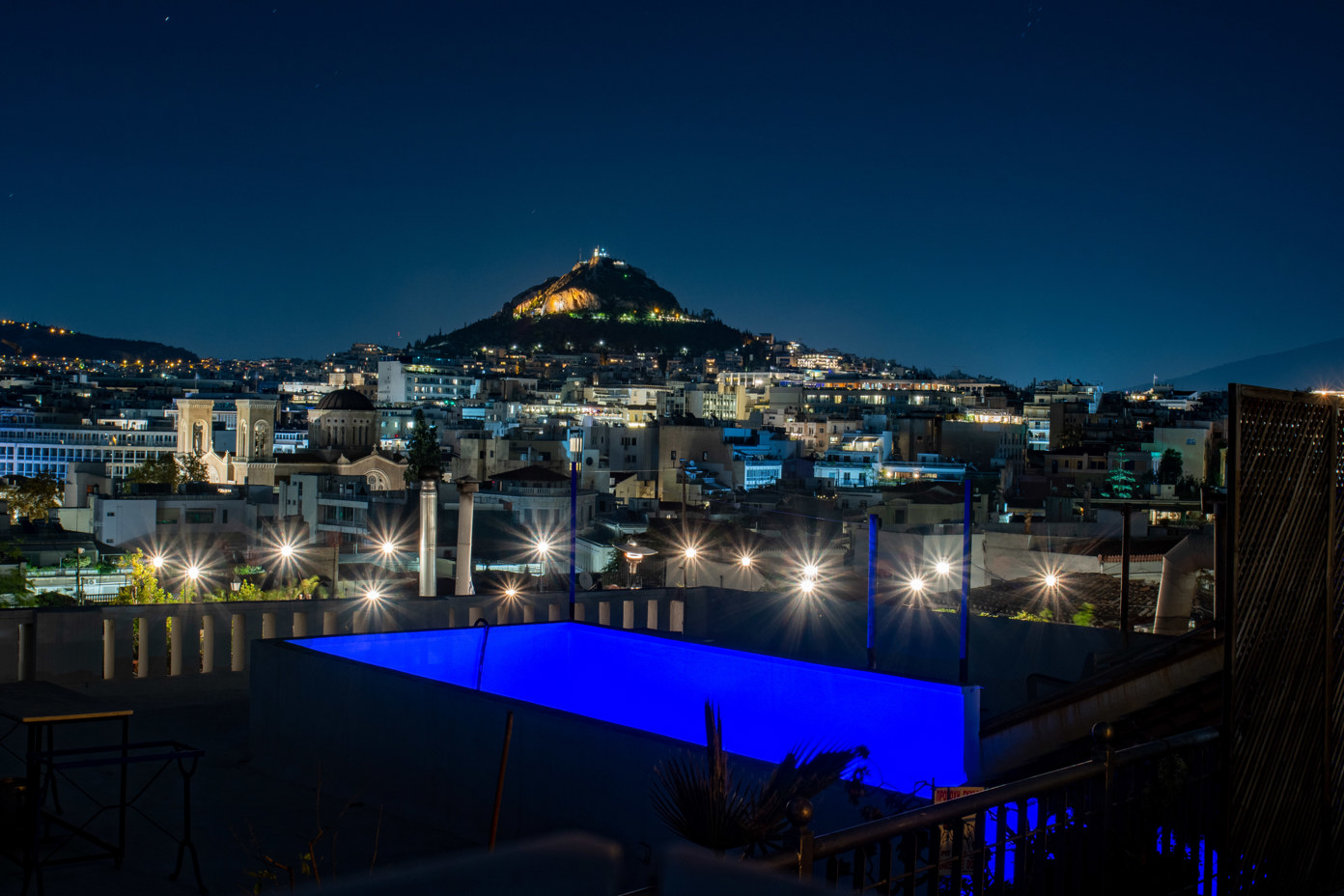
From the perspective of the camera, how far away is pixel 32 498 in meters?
43.8

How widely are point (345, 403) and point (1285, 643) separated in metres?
54.4

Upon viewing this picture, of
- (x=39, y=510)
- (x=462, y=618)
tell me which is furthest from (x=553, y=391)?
(x=462, y=618)

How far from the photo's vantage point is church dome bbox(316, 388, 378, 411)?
2174 inches

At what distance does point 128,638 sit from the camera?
679 centimetres

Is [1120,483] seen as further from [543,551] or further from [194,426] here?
[194,426]

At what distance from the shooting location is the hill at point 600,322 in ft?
527

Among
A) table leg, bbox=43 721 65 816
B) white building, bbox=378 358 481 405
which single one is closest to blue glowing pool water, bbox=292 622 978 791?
table leg, bbox=43 721 65 816

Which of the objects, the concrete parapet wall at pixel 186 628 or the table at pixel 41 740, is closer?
the table at pixel 41 740

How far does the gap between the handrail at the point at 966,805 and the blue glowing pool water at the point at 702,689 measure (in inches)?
73.3

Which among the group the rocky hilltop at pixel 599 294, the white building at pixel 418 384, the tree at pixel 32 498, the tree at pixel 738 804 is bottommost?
the tree at pixel 32 498

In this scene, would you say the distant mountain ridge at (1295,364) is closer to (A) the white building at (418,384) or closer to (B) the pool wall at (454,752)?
(A) the white building at (418,384)

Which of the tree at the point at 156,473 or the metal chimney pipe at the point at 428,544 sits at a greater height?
the metal chimney pipe at the point at 428,544

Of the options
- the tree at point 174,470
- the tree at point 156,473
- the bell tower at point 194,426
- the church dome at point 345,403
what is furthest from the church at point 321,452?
the bell tower at point 194,426

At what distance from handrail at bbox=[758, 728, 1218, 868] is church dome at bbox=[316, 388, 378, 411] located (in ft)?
178
